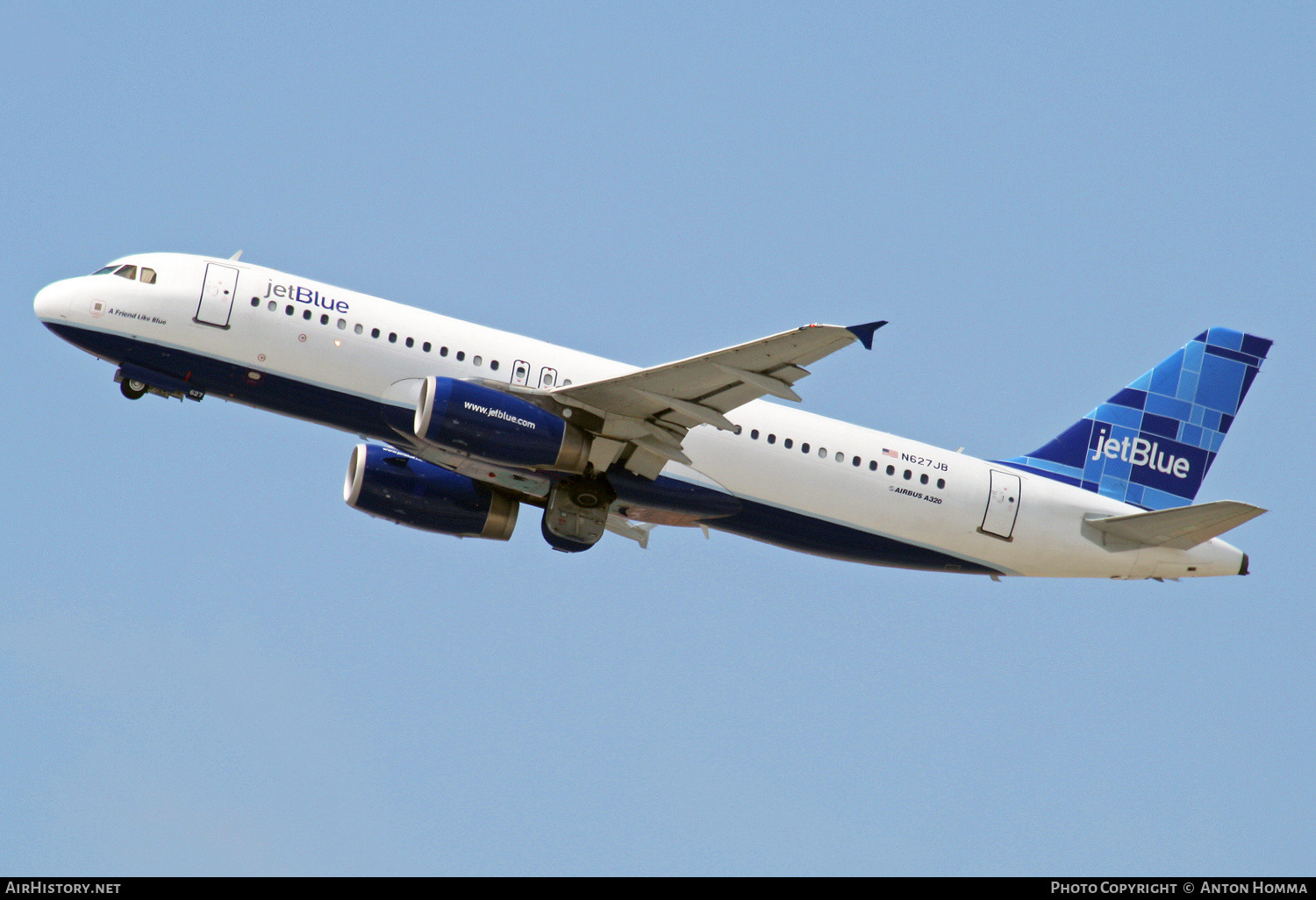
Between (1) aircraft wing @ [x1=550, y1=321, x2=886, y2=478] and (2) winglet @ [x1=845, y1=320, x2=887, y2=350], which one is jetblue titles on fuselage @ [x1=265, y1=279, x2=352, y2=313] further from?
(2) winglet @ [x1=845, y1=320, x2=887, y2=350]

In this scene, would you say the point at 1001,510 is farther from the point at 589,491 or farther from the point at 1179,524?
the point at 589,491

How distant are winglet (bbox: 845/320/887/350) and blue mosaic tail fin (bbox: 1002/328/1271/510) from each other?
11.4m

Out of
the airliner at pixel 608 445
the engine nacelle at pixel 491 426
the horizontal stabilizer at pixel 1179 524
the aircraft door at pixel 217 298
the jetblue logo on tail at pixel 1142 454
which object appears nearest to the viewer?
the engine nacelle at pixel 491 426

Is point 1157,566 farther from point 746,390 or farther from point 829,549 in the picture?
point 746,390

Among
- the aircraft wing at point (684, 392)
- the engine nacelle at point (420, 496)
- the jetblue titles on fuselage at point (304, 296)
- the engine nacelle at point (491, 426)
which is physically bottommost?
the engine nacelle at point (420, 496)

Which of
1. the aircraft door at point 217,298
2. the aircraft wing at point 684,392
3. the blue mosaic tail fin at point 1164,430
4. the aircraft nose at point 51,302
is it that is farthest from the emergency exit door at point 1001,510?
the aircraft nose at point 51,302

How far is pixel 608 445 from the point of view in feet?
107

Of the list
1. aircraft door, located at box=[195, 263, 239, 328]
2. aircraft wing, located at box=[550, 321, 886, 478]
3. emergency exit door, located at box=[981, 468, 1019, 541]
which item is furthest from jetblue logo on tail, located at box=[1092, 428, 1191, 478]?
aircraft door, located at box=[195, 263, 239, 328]

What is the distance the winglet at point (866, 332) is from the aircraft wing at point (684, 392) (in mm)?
16

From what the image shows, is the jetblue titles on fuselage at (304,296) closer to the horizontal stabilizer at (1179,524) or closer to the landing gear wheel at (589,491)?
the landing gear wheel at (589,491)

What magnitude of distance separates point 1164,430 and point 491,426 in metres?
18.5

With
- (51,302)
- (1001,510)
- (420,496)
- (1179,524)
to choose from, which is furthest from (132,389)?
(1179,524)

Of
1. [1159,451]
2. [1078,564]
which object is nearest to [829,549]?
[1078,564]

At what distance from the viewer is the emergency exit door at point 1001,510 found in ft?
116
